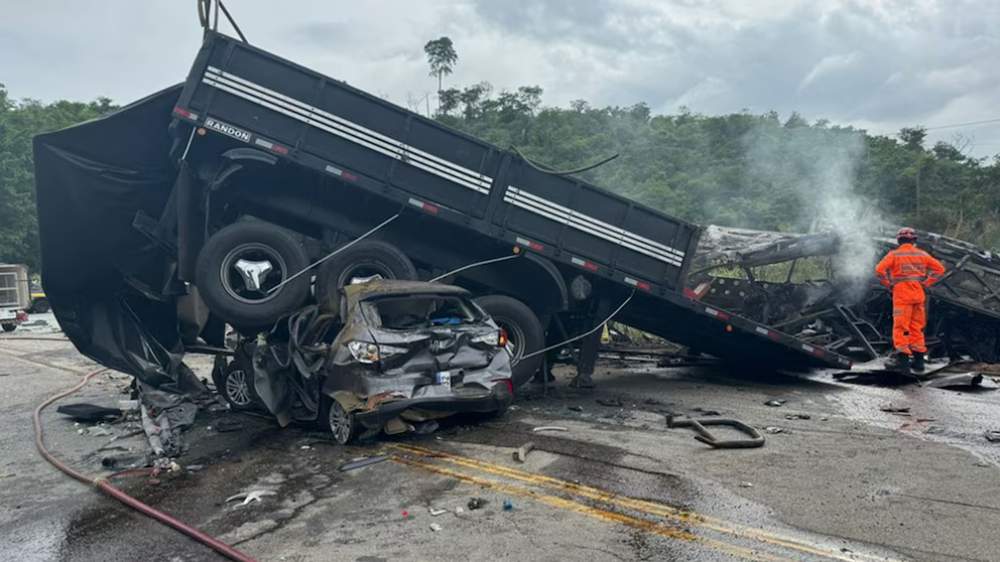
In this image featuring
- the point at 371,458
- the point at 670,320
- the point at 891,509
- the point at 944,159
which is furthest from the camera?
the point at 944,159

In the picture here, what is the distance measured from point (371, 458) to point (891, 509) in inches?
138

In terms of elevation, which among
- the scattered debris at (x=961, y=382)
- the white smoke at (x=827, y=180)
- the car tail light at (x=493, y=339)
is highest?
the white smoke at (x=827, y=180)

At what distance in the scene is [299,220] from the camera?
8.11 m

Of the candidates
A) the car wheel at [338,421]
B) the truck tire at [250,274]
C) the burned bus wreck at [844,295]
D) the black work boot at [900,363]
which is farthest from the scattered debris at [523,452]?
the black work boot at [900,363]

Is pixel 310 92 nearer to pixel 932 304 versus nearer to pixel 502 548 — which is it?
pixel 502 548

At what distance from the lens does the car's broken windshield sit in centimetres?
628

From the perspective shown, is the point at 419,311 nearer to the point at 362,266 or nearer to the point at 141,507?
the point at 362,266

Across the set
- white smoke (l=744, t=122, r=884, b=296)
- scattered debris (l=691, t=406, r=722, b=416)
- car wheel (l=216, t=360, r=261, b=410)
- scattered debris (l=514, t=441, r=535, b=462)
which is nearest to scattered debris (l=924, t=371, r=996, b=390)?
white smoke (l=744, t=122, r=884, b=296)

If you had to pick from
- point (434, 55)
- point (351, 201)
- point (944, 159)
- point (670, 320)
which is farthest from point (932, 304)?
point (434, 55)

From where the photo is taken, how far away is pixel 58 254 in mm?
8094

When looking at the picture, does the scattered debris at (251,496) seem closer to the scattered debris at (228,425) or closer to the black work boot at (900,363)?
the scattered debris at (228,425)

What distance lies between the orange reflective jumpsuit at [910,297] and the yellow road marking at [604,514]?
6396mm

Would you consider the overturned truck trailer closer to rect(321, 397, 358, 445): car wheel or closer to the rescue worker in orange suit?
the rescue worker in orange suit

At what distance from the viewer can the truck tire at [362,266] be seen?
25.6 ft
